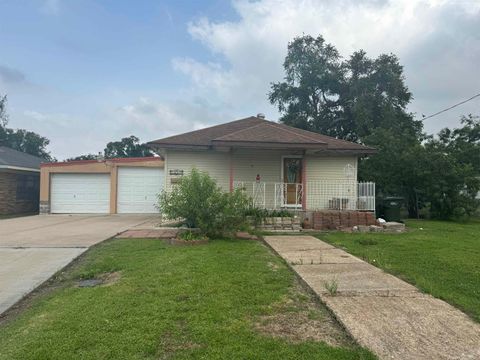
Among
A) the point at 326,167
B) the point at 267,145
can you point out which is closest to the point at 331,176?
the point at 326,167

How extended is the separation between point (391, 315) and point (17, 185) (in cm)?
2131

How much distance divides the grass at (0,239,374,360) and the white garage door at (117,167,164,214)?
1230cm

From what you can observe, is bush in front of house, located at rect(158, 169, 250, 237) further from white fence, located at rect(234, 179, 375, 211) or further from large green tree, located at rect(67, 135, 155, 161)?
large green tree, located at rect(67, 135, 155, 161)

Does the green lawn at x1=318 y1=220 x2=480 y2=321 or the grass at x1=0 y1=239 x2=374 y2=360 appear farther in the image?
the green lawn at x1=318 y1=220 x2=480 y2=321

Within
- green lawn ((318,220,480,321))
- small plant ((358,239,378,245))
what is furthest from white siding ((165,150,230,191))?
small plant ((358,239,378,245))

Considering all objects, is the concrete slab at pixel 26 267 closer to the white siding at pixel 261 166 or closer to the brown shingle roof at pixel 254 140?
the brown shingle roof at pixel 254 140

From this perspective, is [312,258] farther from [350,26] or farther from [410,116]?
[410,116]

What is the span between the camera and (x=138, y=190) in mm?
18703

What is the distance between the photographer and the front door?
13602 mm

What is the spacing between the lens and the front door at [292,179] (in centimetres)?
1360

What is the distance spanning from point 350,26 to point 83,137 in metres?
24.9

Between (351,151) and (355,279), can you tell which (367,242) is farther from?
(351,151)

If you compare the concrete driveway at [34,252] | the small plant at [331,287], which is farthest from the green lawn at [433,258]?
the concrete driveway at [34,252]

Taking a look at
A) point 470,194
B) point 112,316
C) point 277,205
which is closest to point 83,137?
point 277,205
